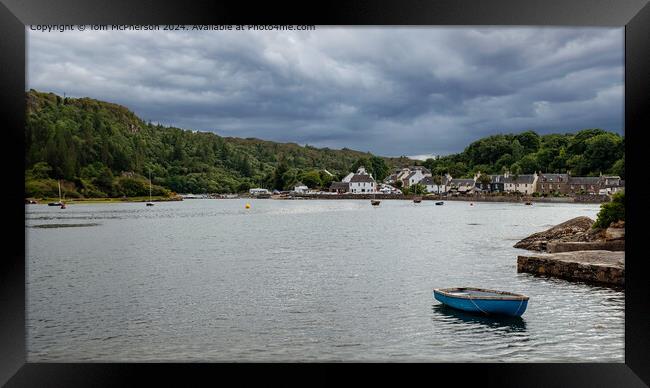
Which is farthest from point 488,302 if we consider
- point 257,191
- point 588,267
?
point 257,191

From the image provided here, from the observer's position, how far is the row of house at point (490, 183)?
5725 cm

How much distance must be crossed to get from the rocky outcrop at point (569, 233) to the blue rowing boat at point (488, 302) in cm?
700

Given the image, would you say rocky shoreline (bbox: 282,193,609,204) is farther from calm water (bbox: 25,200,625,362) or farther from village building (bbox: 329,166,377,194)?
calm water (bbox: 25,200,625,362)

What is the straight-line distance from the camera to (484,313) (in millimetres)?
8086

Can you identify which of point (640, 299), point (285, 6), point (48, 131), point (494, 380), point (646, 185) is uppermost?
point (48, 131)

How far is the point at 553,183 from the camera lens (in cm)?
6197

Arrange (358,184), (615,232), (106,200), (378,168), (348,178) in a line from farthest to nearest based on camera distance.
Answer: (378,168) → (348,178) → (358,184) → (106,200) → (615,232)

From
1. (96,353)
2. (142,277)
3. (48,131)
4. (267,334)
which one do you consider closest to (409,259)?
(142,277)

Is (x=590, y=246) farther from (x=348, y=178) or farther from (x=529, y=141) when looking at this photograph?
(x=348, y=178)

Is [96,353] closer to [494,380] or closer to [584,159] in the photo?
[494,380]

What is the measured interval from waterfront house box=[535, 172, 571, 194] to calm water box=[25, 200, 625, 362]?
4409 cm

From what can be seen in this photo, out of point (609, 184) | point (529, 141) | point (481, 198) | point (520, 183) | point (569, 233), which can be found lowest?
point (569, 233)

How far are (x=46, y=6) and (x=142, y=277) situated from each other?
11.7 meters

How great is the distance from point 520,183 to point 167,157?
40.5 meters
